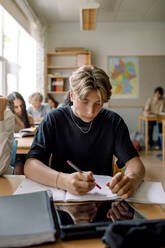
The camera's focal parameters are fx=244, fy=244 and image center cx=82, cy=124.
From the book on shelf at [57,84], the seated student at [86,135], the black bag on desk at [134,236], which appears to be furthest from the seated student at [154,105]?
the black bag on desk at [134,236]

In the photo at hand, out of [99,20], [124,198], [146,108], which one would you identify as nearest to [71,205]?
[124,198]

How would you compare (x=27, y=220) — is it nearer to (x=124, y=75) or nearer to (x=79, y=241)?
(x=79, y=241)

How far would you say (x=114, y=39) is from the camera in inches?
248

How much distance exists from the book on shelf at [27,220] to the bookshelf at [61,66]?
536cm

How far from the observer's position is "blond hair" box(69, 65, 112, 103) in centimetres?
111

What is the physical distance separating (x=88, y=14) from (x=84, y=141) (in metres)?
3.69

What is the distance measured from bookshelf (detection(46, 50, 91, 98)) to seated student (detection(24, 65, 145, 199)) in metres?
4.74

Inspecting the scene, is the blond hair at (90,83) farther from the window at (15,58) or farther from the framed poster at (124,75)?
the framed poster at (124,75)

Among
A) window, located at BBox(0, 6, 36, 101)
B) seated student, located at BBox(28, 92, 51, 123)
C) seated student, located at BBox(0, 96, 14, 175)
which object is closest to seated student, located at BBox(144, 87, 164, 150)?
seated student, located at BBox(28, 92, 51, 123)

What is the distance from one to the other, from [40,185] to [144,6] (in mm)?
5146

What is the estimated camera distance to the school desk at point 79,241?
61 cm

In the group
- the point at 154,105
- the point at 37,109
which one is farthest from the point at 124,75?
the point at 37,109

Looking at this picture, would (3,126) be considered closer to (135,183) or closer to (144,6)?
(135,183)

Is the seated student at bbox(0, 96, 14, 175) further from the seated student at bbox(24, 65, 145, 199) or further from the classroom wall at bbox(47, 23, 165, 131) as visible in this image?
the classroom wall at bbox(47, 23, 165, 131)
